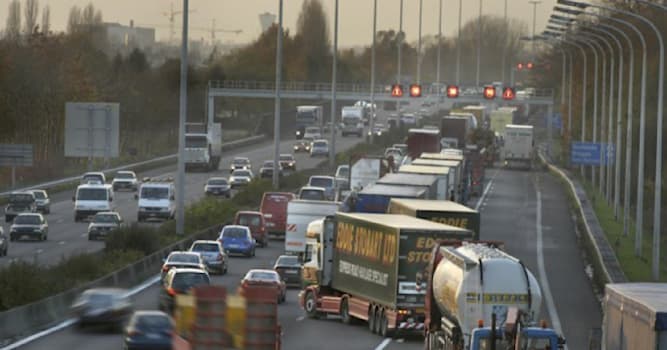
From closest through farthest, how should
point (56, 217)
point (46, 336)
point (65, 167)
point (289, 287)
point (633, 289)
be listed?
point (633, 289) < point (46, 336) < point (289, 287) < point (56, 217) < point (65, 167)

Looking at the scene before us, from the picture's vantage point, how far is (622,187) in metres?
99.4

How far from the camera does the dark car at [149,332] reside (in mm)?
30781

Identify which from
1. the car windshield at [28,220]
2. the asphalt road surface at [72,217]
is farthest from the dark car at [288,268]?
the car windshield at [28,220]

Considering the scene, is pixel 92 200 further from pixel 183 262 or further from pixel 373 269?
pixel 373 269

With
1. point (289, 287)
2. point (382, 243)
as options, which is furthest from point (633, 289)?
point (289, 287)

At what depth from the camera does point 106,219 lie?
66750mm

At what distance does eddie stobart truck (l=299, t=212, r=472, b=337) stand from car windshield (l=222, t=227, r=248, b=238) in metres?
17.6

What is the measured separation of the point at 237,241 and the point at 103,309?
2232 centimetres

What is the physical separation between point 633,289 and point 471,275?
6356mm

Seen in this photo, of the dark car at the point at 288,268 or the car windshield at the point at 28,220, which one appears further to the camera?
the car windshield at the point at 28,220

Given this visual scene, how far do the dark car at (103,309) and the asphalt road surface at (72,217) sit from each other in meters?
8.42

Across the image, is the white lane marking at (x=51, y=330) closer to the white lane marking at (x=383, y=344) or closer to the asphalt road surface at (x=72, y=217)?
the asphalt road surface at (x=72, y=217)

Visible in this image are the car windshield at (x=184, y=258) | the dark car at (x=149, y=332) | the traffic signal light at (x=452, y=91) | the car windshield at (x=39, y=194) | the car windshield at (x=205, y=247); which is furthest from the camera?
the traffic signal light at (x=452, y=91)

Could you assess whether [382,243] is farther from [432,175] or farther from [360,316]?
[432,175]
